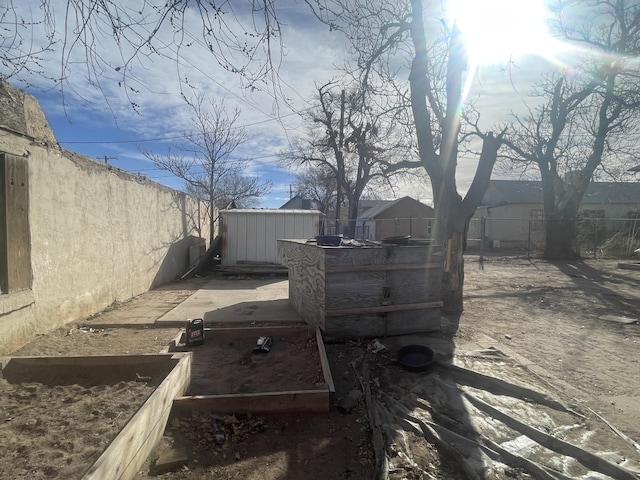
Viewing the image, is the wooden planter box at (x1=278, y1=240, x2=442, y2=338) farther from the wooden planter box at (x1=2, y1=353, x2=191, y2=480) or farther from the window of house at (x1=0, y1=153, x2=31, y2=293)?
the window of house at (x1=0, y1=153, x2=31, y2=293)

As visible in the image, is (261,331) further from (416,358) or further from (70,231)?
(70,231)

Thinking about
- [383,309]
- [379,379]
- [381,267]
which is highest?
[381,267]

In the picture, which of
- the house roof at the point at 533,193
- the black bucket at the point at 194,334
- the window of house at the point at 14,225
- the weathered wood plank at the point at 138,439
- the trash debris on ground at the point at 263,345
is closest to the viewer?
the weathered wood plank at the point at 138,439

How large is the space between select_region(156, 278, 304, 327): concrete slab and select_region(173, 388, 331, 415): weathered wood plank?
7.81 feet

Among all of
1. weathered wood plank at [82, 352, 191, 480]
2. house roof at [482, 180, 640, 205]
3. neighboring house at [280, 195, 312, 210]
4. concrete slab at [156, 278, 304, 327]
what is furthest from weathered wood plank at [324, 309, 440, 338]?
neighboring house at [280, 195, 312, 210]

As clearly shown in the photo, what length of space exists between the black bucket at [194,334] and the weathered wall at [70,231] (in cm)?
175

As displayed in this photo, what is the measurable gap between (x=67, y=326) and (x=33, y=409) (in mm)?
2509

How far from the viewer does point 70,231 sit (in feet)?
15.5

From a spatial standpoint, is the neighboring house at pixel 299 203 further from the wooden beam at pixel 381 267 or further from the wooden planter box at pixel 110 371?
the wooden planter box at pixel 110 371

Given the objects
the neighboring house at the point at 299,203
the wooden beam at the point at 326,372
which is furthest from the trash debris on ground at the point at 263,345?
the neighboring house at the point at 299,203

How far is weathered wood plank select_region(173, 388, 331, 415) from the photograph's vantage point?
2744 mm

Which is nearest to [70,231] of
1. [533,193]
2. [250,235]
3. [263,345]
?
[263,345]

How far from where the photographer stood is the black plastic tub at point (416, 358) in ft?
12.1

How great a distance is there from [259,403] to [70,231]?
12.4ft
